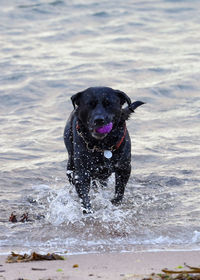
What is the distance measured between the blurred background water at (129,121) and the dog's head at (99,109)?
0.86 m

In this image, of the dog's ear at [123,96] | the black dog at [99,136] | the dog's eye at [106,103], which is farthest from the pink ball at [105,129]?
the dog's ear at [123,96]

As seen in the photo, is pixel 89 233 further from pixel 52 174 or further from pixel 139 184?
pixel 52 174

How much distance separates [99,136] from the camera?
A: 17.2 feet

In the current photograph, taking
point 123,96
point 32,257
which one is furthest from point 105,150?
point 32,257

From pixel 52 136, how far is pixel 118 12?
30.4 ft

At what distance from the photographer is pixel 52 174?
24.0 feet

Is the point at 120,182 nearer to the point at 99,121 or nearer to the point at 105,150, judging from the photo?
the point at 105,150

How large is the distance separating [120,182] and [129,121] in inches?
138

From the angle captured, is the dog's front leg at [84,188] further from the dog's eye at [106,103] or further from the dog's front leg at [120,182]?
the dog's eye at [106,103]

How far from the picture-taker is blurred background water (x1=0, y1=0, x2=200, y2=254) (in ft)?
17.1

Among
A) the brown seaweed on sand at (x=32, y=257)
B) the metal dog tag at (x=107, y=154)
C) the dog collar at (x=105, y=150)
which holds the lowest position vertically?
the brown seaweed on sand at (x=32, y=257)

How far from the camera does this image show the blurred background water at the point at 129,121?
5227 millimetres

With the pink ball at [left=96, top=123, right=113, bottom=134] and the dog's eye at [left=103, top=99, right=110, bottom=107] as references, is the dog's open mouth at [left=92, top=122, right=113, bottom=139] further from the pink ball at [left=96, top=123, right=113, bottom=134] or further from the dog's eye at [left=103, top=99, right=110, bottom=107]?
the dog's eye at [left=103, top=99, right=110, bottom=107]

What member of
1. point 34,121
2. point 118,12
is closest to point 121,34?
point 118,12
